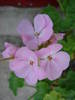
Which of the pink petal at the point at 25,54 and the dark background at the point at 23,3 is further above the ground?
the pink petal at the point at 25,54

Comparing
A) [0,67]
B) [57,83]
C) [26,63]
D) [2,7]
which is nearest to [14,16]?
[2,7]

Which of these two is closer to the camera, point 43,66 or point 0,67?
point 43,66

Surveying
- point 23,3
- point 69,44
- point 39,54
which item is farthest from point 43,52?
point 23,3

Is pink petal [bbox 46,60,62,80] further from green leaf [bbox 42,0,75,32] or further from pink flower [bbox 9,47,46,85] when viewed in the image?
green leaf [bbox 42,0,75,32]

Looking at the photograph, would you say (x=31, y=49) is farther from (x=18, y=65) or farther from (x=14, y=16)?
(x=14, y=16)

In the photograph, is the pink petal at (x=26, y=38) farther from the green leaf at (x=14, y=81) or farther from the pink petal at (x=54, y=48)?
the green leaf at (x=14, y=81)

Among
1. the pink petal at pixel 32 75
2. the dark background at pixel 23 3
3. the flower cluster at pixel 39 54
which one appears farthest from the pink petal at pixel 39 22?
the dark background at pixel 23 3

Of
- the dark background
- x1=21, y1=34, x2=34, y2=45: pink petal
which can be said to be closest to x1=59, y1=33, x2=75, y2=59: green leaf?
x1=21, y1=34, x2=34, y2=45: pink petal
